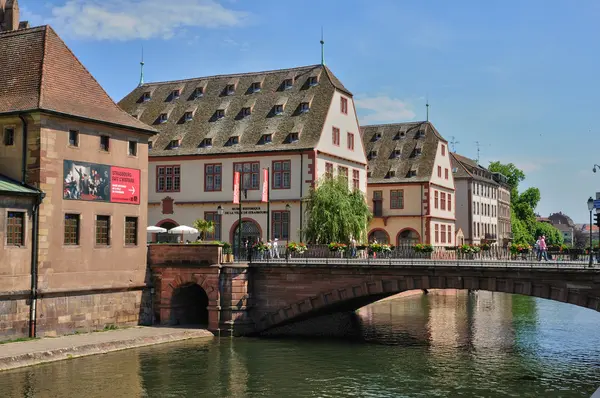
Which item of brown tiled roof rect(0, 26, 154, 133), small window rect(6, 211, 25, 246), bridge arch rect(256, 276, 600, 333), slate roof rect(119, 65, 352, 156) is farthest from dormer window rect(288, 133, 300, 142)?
small window rect(6, 211, 25, 246)

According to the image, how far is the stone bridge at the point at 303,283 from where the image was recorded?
33594 mm

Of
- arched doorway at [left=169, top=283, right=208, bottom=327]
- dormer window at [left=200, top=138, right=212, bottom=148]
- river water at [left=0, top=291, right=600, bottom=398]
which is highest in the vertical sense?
dormer window at [left=200, top=138, right=212, bottom=148]

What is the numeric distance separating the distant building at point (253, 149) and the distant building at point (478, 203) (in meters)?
32.6

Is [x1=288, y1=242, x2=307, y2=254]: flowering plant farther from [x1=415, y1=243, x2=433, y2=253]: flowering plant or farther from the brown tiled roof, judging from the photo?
the brown tiled roof

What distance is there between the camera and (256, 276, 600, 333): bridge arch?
31766 millimetres

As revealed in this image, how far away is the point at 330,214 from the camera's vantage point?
4947 centimetres

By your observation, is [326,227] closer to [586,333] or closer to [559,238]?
[586,333]

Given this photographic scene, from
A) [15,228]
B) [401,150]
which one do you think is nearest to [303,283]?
[15,228]

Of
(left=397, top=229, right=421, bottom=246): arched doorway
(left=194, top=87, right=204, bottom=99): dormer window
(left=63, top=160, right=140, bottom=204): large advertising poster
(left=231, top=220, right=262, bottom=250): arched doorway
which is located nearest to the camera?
(left=63, top=160, right=140, bottom=204): large advertising poster

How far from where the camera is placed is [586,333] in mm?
40562

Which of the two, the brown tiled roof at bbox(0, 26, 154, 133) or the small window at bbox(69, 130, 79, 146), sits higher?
the brown tiled roof at bbox(0, 26, 154, 133)

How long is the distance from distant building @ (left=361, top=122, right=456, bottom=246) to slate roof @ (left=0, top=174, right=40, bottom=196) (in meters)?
40.9

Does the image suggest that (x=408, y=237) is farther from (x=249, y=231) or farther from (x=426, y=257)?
(x=426, y=257)

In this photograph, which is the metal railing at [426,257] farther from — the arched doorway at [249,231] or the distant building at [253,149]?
the arched doorway at [249,231]
